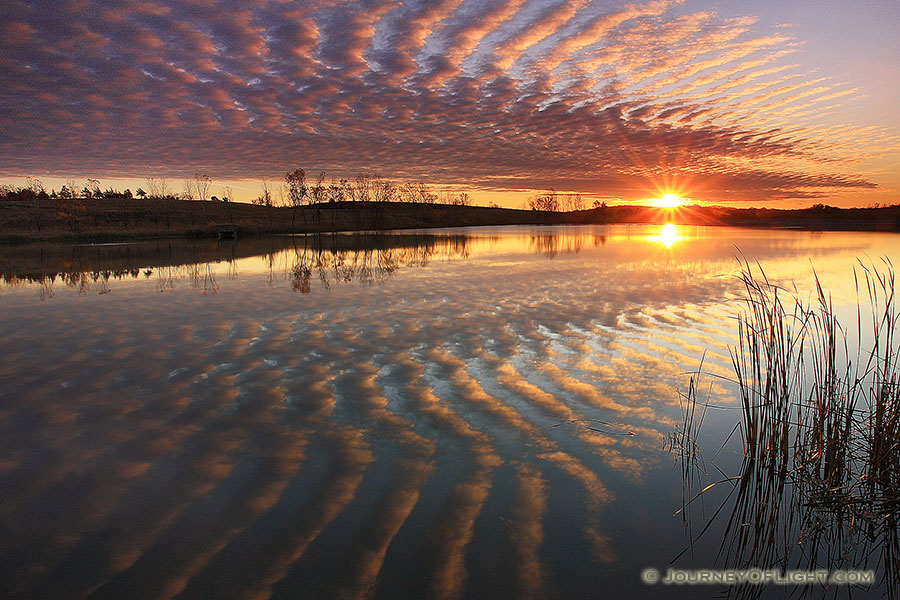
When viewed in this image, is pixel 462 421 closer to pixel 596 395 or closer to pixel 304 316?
pixel 596 395

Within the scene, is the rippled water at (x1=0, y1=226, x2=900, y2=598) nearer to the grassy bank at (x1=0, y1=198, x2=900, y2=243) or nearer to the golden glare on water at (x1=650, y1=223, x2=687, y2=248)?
the golden glare on water at (x1=650, y1=223, x2=687, y2=248)

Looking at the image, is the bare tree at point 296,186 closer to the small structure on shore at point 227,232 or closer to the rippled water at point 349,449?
the small structure on shore at point 227,232

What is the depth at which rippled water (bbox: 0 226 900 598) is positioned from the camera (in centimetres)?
280

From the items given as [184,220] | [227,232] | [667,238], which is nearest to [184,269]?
[227,232]

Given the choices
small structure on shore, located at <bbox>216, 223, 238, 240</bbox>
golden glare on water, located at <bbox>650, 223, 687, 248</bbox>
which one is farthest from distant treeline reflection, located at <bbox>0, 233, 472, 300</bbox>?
golden glare on water, located at <bbox>650, 223, 687, 248</bbox>

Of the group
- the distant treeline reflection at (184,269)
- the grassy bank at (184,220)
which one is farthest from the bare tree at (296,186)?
the distant treeline reflection at (184,269)

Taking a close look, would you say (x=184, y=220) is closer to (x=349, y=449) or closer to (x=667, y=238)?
(x=667, y=238)

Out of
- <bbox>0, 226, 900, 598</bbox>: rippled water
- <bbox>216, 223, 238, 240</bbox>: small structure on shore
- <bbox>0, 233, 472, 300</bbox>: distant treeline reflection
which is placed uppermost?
<bbox>216, 223, 238, 240</bbox>: small structure on shore

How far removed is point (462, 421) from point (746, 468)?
2.57m

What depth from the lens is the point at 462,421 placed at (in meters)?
4.83

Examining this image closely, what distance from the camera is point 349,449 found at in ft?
13.9

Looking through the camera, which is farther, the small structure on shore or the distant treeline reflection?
the small structure on shore

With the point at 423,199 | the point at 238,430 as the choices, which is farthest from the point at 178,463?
the point at 423,199

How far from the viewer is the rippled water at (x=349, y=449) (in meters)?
2.80
